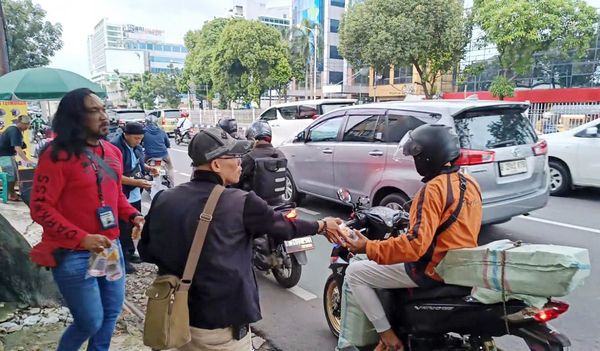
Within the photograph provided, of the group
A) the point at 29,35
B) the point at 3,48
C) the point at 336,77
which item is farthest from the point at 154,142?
the point at 336,77

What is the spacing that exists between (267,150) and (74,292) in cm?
249

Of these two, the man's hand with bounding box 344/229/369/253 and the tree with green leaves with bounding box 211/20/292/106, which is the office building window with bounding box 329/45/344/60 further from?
the man's hand with bounding box 344/229/369/253

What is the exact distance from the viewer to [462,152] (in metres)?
4.67

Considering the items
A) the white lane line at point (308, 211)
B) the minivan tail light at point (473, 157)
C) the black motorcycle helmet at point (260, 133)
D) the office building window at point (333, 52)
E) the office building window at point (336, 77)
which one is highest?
the office building window at point (333, 52)

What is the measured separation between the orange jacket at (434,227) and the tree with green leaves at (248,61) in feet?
98.0

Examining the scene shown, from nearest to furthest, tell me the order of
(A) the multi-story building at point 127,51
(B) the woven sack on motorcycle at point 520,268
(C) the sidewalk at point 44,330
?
(B) the woven sack on motorcycle at point 520,268, (C) the sidewalk at point 44,330, (A) the multi-story building at point 127,51

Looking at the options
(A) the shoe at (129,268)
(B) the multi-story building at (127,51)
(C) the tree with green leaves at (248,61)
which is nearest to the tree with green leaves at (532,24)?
(C) the tree with green leaves at (248,61)

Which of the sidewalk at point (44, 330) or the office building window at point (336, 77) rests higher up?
the office building window at point (336, 77)

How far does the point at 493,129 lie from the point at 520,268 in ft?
11.3

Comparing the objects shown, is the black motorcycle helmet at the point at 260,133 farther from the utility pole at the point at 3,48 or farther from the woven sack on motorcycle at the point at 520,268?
the utility pole at the point at 3,48

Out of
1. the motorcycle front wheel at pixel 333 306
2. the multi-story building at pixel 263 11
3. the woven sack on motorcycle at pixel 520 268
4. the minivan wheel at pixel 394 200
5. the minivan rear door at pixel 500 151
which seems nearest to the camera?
the woven sack on motorcycle at pixel 520 268

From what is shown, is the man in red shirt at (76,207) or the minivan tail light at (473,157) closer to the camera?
the man in red shirt at (76,207)

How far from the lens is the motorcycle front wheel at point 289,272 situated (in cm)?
436

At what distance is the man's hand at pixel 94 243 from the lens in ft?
7.51
